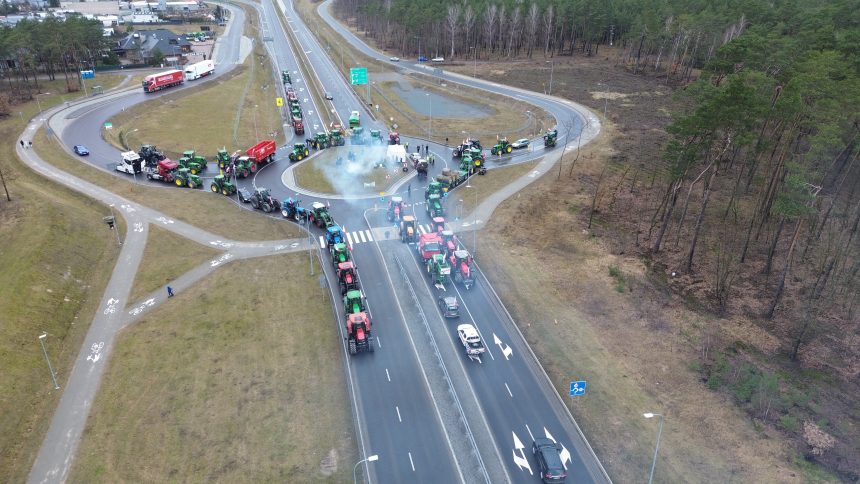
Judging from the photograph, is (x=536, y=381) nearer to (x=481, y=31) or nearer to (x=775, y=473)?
(x=775, y=473)

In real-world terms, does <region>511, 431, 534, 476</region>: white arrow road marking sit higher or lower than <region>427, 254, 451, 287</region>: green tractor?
lower

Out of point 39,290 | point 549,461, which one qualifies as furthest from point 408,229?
point 39,290

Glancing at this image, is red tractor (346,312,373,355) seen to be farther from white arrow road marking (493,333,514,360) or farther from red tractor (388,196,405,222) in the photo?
red tractor (388,196,405,222)

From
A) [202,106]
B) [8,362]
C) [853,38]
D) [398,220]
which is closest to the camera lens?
[8,362]

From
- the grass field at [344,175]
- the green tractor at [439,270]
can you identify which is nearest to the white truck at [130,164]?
the grass field at [344,175]

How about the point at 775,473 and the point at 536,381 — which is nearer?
the point at 775,473

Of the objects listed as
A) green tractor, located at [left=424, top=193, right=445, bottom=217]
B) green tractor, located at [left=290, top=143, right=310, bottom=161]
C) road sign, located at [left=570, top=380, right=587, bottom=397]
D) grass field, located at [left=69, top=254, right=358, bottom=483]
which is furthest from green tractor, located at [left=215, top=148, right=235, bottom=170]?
road sign, located at [left=570, top=380, right=587, bottom=397]

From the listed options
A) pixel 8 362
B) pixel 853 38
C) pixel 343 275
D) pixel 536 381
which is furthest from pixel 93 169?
pixel 853 38
